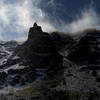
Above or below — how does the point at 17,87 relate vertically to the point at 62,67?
below

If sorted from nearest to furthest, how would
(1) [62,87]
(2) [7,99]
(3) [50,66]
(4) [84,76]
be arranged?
(2) [7,99] < (1) [62,87] < (4) [84,76] < (3) [50,66]

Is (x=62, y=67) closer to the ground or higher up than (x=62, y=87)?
higher up

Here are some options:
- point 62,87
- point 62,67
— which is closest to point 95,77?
point 62,87

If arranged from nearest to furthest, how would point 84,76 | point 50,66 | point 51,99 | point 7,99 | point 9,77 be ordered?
point 51,99 < point 7,99 < point 84,76 < point 9,77 < point 50,66

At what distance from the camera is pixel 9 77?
178 metres

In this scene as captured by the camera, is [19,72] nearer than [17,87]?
No

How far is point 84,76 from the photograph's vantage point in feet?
493

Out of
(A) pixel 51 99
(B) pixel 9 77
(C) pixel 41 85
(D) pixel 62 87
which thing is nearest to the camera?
(A) pixel 51 99

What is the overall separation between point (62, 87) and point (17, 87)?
41651mm

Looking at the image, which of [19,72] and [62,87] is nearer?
[62,87]

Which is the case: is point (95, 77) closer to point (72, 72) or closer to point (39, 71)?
point (72, 72)

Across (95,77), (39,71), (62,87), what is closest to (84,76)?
(95,77)

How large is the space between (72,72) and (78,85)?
124 ft

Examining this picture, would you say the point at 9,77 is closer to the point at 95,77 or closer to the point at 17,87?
the point at 17,87
